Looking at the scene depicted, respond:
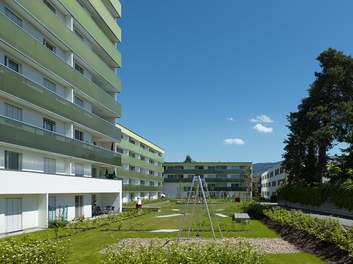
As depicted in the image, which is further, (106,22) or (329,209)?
(329,209)

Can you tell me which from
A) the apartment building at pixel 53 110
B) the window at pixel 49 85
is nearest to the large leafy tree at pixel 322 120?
the apartment building at pixel 53 110

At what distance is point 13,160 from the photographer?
25047mm

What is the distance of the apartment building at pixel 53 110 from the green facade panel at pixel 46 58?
0.06m

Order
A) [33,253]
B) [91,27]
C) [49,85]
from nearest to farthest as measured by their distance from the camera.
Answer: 1. [33,253]
2. [49,85]
3. [91,27]

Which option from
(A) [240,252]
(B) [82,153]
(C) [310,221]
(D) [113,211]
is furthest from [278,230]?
(D) [113,211]

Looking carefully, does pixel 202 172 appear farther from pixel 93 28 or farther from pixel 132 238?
pixel 132 238

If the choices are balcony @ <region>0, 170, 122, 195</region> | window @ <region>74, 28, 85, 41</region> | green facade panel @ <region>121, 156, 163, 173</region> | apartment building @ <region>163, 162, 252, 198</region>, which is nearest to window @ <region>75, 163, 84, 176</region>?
balcony @ <region>0, 170, 122, 195</region>

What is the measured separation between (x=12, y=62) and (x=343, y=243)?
22.1 m

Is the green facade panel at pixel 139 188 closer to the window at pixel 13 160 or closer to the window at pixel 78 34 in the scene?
the window at pixel 78 34

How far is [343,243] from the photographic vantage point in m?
13.4

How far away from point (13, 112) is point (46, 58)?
5.19 metres

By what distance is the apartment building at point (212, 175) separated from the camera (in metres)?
115

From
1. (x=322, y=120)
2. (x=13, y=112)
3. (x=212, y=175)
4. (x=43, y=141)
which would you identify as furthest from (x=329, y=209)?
(x=212, y=175)

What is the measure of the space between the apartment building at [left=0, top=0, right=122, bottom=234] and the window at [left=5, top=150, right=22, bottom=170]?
6 cm
